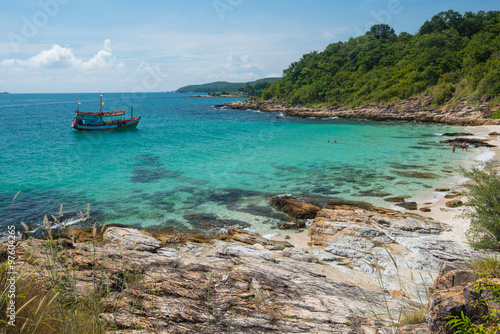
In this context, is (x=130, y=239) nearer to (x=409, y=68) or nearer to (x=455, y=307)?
(x=455, y=307)

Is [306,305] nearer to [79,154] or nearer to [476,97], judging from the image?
[79,154]

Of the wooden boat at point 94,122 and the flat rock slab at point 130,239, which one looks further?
the wooden boat at point 94,122

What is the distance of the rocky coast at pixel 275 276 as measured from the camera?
430 centimetres

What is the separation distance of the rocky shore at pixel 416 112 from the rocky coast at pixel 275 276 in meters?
45.2

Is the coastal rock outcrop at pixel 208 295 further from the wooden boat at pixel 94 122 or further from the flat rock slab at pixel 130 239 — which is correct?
the wooden boat at pixel 94 122

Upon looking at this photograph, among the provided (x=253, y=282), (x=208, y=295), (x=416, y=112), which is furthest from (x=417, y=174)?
(x=416, y=112)

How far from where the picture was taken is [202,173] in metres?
25.8

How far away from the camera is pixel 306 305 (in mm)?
5590

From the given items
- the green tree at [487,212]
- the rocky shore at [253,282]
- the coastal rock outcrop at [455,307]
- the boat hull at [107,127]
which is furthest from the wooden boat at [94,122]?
the coastal rock outcrop at [455,307]

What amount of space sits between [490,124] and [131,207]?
175 ft

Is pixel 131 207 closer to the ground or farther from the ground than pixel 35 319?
closer to the ground

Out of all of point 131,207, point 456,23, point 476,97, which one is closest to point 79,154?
point 131,207

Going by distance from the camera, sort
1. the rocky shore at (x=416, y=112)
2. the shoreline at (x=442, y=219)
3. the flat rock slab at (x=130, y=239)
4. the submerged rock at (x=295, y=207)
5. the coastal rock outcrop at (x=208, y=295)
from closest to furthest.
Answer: the coastal rock outcrop at (x=208, y=295)
the flat rock slab at (x=130, y=239)
the shoreline at (x=442, y=219)
the submerged rock at (x=295, y=207)
the rocky shore at (x=416, y=112)

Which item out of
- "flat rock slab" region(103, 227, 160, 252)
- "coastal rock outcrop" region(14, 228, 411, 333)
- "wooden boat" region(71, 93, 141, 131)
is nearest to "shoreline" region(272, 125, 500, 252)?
"flat rock slab" region(103, 227, 160, 252)
